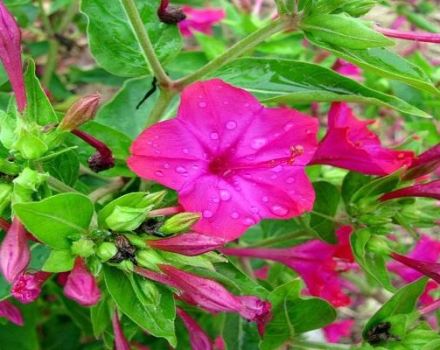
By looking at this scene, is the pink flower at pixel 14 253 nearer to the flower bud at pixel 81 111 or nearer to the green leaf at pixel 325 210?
the flower bud at pixel 81 111

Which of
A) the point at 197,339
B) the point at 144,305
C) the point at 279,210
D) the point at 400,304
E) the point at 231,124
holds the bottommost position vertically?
the point at 197,339

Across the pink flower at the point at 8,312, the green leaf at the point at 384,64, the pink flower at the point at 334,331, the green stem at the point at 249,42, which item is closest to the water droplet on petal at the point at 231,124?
the green stem at the point at 249,42

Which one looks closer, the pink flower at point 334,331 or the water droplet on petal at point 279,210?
the water droplet on petal at point 279,210

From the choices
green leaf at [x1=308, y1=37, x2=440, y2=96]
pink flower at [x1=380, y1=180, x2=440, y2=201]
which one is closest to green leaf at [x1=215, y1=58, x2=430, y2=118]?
green leaf at [x1=308, y1=37, x2=440, y2=96]

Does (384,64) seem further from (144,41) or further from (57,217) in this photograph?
(57,217)

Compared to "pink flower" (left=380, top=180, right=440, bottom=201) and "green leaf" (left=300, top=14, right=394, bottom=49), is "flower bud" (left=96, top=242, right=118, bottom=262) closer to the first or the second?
"green leaf" (left=300, top=14, right=394, bottom=49)

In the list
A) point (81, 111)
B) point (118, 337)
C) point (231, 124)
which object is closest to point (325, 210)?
point (231, 124)
